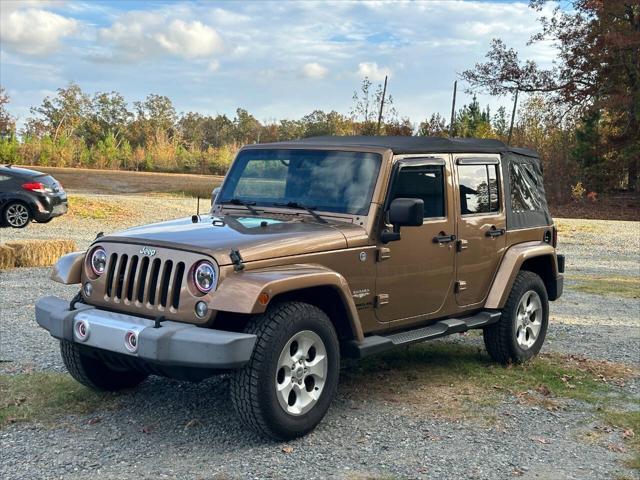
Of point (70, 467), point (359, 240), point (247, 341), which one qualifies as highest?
point (359, 240)

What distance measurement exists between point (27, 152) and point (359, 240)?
28876 mm

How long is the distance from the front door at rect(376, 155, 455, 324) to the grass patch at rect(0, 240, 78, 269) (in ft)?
27.6

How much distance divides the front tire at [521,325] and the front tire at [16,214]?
14.1 metres

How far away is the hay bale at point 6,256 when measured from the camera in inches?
490

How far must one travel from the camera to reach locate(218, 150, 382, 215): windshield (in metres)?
5.70

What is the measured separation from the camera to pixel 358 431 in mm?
5211

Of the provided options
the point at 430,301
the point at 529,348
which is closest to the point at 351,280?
the point at 430,301

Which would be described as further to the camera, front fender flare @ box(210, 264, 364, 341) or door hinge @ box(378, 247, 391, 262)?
door hinge @ box(378, 247, 391, 262)

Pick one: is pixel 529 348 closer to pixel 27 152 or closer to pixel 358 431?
pixel 358 431

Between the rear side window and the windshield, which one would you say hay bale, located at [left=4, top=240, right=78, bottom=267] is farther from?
the rear side window

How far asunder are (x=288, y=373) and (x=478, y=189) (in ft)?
8.44

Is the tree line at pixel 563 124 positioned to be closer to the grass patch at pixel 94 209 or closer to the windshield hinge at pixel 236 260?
the grass patch at pixel 94 209

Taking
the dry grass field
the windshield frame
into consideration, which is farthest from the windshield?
the dry grass field

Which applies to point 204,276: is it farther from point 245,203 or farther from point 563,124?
point 563,124
